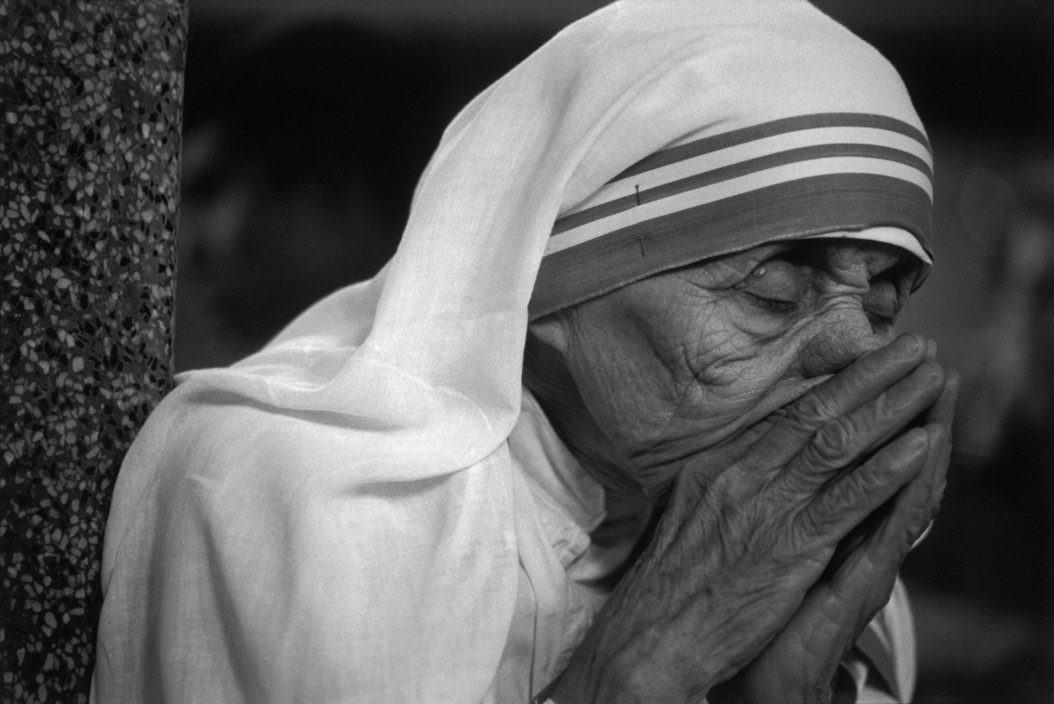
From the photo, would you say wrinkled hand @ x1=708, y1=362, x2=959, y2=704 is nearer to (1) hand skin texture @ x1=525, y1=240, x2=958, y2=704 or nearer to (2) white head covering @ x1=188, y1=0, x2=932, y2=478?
(1) hand skin texture @ x1=525, y1=240, x2=958, y2=704

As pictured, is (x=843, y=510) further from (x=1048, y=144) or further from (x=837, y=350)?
(x=1048, y=144)

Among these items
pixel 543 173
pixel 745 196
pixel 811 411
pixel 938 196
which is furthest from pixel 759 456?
pixel 938 196

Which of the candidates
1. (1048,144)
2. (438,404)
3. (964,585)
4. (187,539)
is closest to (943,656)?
(964,585)

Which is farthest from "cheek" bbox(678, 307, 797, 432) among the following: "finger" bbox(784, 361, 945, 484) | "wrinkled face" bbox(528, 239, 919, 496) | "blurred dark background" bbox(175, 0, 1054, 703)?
"blurred dark background" bbox(175, 0, 1054, 703)

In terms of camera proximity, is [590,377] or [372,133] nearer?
[590,377]

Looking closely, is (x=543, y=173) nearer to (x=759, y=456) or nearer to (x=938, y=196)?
(x=759, y=456)

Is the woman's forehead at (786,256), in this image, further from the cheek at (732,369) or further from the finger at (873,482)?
the finger at (873,482)

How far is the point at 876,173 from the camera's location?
126 cm

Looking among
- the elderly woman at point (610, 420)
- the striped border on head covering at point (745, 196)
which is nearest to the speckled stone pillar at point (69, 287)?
the elderly woman at point (610, 420)

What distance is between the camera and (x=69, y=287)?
1.29 m

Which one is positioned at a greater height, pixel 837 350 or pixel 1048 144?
pixel 1048 144

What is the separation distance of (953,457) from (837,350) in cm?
90

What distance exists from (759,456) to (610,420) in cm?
20

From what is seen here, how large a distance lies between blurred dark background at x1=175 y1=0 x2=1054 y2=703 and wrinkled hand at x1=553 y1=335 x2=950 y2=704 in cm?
77
